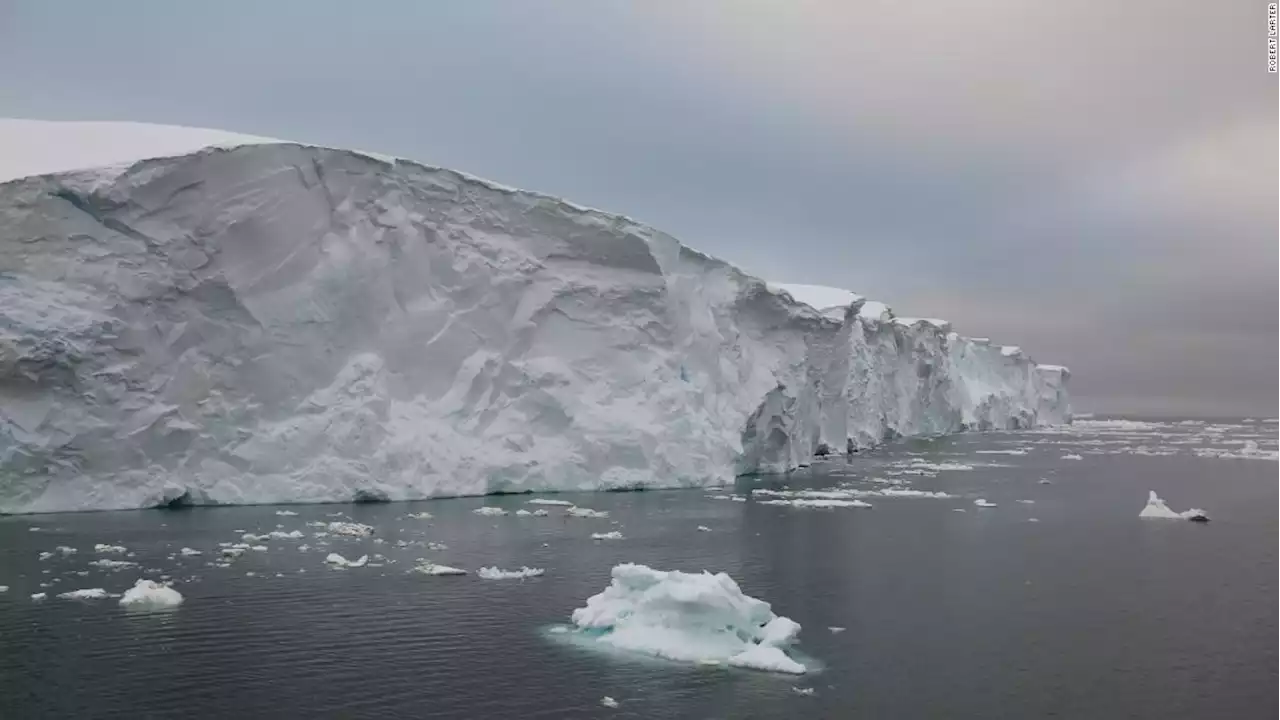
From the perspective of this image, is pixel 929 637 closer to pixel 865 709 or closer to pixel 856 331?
pixel 865 709

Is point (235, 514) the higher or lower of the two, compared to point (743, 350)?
lower

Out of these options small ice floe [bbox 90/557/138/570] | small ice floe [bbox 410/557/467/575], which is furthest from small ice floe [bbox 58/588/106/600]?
small ice floe [bbox 410/557/467/575]

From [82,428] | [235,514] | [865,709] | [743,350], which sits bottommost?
[865,709]

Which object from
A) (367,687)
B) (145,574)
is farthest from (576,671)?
(145,574)

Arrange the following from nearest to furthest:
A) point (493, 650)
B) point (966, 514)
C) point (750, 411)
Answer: point (493, 650) < point (966, 514) < point (750, 411)

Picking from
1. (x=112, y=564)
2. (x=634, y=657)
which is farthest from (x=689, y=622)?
(x=112, y=564)

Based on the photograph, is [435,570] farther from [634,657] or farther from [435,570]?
[634,657]

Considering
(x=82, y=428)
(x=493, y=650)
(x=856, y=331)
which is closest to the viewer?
(x=493, y=650)

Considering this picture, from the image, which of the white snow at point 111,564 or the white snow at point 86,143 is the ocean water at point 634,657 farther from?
the white snow at point 86,143
